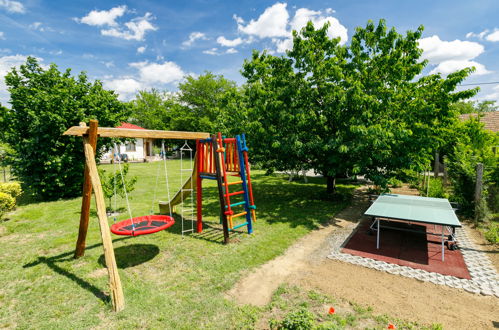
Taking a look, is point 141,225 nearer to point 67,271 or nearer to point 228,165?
point 67,271

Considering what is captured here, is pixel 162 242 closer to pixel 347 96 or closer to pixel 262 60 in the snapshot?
pixel 347 96

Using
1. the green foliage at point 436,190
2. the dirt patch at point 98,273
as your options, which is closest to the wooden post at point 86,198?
the dirt patch at point 98,273

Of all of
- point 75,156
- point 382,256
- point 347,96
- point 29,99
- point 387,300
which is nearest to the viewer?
point 387,300

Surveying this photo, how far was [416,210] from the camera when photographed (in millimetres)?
→ 6602

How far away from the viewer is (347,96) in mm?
8828

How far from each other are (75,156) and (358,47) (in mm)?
13256

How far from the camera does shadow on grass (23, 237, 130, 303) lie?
452 cm

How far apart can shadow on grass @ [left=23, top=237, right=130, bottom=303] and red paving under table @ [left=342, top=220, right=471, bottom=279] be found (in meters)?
5.27

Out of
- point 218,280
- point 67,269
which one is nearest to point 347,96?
point 218,280

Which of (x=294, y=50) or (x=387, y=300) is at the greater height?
(x=294, y=50)

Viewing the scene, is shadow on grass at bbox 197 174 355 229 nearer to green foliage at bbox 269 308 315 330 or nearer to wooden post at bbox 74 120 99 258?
wooden post at bbox 74 120 99 258

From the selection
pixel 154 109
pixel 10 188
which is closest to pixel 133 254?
pixel 10 188

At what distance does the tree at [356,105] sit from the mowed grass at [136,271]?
2.72 m

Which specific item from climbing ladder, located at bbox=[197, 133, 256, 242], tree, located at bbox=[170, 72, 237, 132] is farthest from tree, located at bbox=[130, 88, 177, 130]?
climbing ladder, located at bbox=[197, 133, 256, 242]
